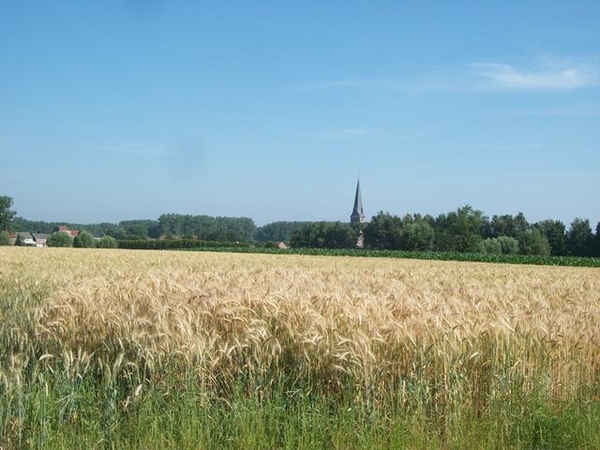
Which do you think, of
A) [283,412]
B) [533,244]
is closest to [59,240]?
[533,244]

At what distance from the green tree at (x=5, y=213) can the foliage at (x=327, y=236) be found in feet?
153

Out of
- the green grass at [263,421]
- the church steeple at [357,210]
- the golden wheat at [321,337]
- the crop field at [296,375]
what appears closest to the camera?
the green grass at [263,421]

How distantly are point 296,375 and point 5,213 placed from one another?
332 ft

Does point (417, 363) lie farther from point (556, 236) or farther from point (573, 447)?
point (556, 236)

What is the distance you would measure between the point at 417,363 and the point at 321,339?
3.14ft

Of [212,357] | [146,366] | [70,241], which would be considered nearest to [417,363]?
[212,357]

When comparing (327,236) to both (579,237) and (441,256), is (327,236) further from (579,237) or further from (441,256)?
(441,256)

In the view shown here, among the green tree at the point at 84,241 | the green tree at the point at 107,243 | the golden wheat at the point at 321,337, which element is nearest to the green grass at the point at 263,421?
the golden wheat at the point at 321,337

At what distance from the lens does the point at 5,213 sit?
316 feet

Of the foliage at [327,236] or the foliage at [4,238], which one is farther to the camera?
the foliage at [327,236]

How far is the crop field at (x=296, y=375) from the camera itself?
5250 mm

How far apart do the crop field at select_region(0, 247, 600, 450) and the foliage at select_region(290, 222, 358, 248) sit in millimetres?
98565

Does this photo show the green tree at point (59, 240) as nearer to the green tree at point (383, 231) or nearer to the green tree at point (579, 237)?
the green tree at point (383, 231)

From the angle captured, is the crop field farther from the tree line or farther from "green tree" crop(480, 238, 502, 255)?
"green tree" crop(480, 238, 502, 255)
